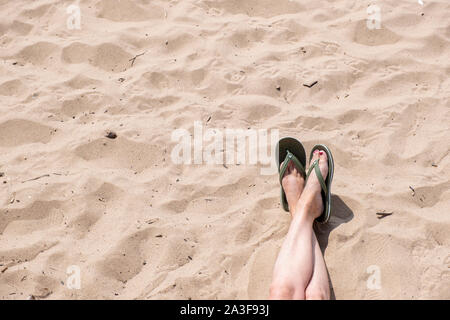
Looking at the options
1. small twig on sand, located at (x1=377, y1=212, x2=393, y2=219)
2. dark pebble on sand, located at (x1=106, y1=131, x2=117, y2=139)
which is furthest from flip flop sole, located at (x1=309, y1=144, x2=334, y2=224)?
dark pebble on sand, located at (x1=106, y1=131, x2=117, y2=139)

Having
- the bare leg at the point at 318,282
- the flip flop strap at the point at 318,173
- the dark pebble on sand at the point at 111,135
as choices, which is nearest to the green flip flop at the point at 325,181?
the flip flop strap at the point at 318,173

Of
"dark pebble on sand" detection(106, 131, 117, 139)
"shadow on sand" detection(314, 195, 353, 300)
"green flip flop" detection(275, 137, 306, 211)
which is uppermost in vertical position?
"green flip flop" detection(275, 137, 306, 211)

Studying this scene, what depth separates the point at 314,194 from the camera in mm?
2635

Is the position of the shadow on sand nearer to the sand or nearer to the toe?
the sand

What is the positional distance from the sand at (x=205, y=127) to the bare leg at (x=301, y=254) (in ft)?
0.37

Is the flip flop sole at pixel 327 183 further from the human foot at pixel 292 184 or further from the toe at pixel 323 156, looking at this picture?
the human foot at pixel 292 184

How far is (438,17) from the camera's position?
3748mm

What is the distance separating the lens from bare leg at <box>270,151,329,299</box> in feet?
7.27

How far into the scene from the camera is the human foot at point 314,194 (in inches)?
101

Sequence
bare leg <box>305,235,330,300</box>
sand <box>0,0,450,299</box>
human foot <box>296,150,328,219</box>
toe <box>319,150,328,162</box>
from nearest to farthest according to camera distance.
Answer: bare leg <box>305,235,330,300</box> < sand <box>0,0,450,299</box> < human foot <box>296,150,328,219</box> < toe <box>319,150,328,162</box>
